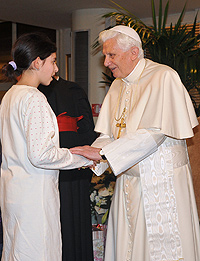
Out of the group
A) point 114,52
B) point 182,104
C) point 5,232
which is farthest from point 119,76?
point 5,232

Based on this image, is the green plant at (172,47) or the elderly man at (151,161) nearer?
the elderly man at (151,161)

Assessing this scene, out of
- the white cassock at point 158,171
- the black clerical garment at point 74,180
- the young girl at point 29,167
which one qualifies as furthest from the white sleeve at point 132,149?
the black clerical garment at point 74,180

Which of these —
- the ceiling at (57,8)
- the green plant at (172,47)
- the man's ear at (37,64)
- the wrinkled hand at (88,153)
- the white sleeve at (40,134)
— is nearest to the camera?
the white sleeve at (40,134)

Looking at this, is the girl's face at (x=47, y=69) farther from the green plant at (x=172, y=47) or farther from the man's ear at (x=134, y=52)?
the green plant at (x=172, y=47)

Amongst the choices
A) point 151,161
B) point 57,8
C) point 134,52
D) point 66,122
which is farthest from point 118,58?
point 57,8

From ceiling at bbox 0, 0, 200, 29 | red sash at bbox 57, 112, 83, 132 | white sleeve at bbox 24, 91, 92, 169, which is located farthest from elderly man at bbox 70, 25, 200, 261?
ceiling at bbox 0, 0, 200, 29

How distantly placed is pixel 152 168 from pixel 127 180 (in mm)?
223

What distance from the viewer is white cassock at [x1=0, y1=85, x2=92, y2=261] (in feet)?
7.43

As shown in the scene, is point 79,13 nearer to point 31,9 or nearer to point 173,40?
point 31,9

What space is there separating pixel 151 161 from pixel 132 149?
0.56 feet

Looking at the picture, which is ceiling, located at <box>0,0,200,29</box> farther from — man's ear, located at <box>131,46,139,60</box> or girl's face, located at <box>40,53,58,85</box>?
girl's face, located at <box>40,53,58,85</box>

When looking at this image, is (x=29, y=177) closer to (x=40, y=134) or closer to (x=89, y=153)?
(x=40, y=134)

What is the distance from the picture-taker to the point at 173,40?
4.52 metres

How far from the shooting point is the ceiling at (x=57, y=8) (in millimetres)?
6816
